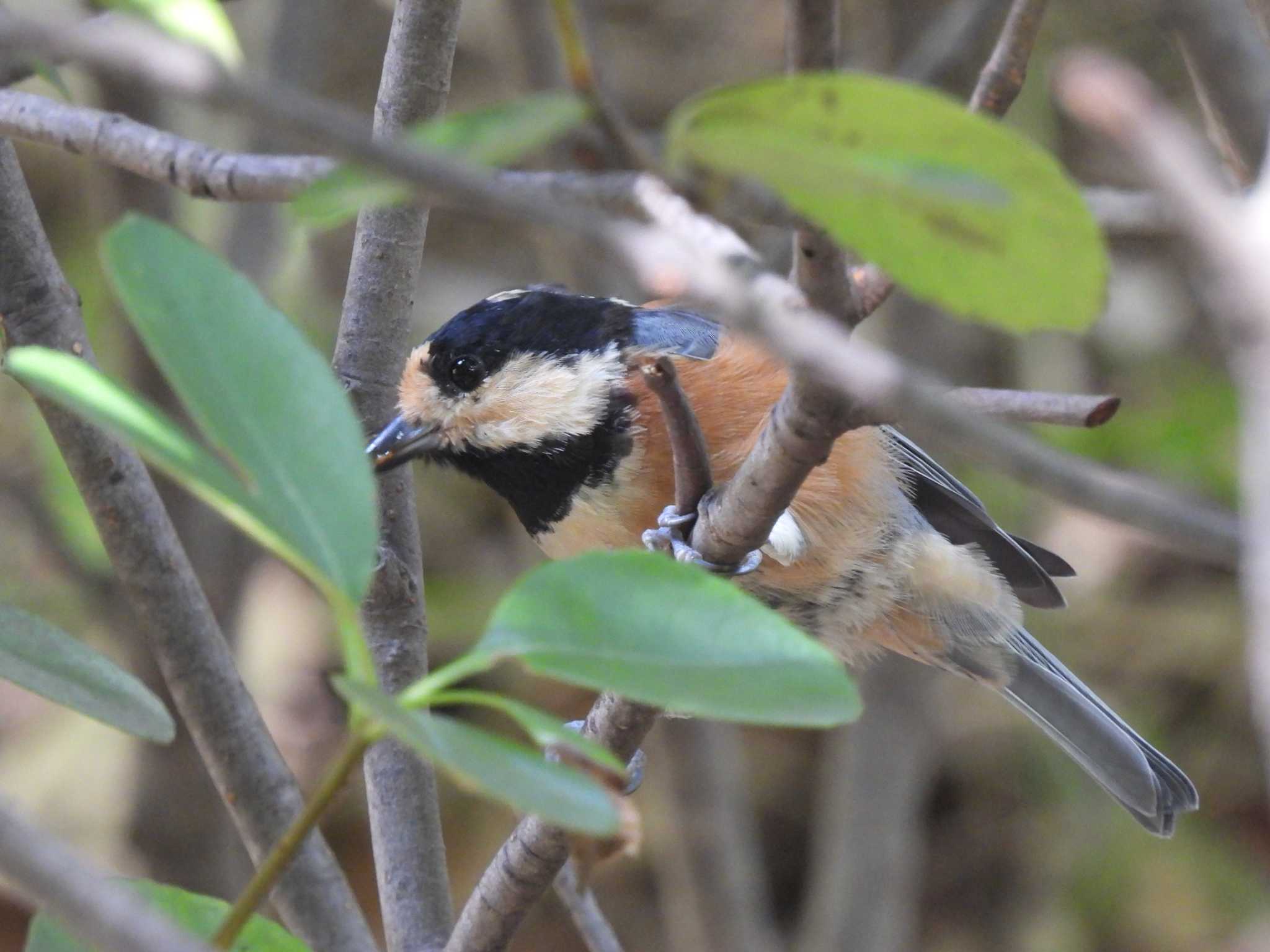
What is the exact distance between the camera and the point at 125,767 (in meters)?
3.02

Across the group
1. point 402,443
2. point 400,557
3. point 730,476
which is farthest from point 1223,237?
point 402,443

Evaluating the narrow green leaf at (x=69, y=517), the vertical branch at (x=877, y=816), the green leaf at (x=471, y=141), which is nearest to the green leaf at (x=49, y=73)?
the green leaf at (x=471, y=141)

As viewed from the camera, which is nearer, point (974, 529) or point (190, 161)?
point (190, 161)

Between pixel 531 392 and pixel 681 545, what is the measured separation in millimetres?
651

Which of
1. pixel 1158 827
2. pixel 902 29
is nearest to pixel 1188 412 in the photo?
pixel 902 29

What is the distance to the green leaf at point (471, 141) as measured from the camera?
652 mm

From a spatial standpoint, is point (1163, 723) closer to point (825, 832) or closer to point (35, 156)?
point (825, 832)

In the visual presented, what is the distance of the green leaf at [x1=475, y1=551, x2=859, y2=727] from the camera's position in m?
0.75

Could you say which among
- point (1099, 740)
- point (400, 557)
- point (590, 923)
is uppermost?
point (400, 557)

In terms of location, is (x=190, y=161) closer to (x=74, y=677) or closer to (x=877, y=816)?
(x=74, y=677)

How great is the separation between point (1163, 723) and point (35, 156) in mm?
3669

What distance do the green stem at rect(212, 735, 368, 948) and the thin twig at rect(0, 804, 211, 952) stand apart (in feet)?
0.46

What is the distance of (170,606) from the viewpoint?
158 centimetres

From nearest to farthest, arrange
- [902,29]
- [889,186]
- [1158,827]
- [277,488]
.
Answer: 1. [889,186]
2. [277,488]
3. [1158,827]
4. [902,29]
